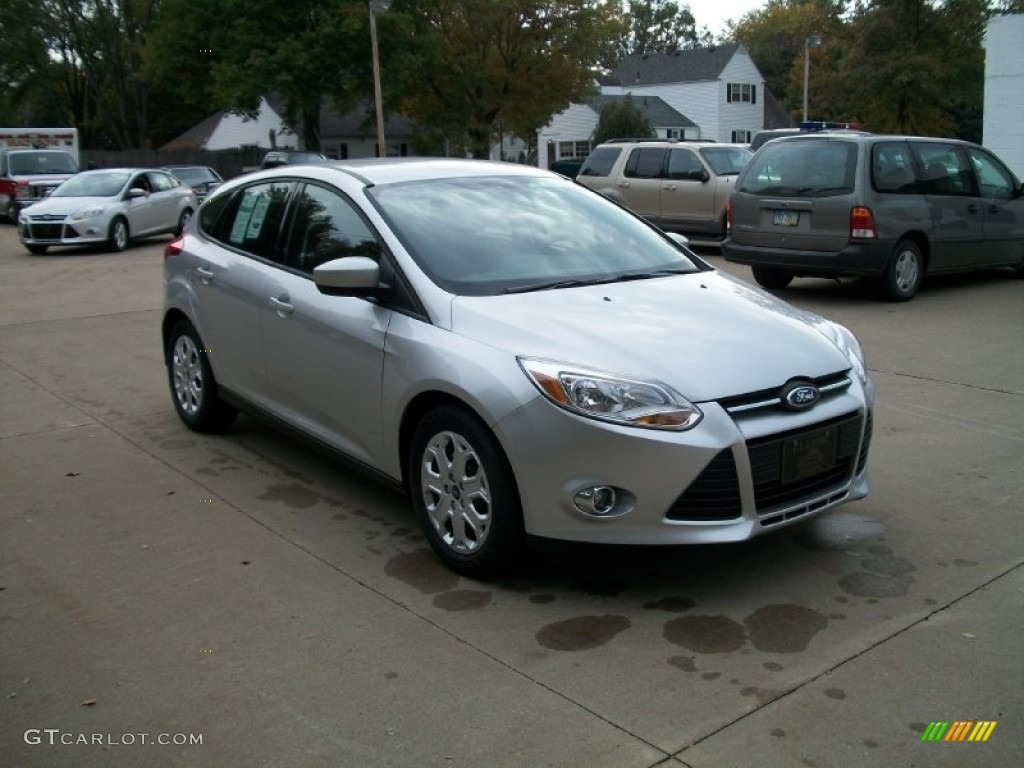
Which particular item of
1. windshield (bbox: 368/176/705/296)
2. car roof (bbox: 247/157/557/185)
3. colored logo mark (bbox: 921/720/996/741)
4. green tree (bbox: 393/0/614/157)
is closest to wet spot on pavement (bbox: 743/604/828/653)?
colored logo mark (bbox: 921/720/996/741)

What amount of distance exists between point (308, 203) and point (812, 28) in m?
43.8

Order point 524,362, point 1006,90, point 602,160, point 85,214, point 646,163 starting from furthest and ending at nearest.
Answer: point 1006,90, point 85,214, point 602,160, point 646,163, point 524,362

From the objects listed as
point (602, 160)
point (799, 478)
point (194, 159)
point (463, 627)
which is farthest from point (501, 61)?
point (463, 627)

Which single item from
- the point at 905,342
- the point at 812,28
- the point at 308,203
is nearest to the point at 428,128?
the point at 812,28

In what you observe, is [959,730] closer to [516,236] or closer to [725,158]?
[516,236]

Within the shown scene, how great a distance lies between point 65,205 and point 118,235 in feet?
3.39

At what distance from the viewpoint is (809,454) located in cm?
437

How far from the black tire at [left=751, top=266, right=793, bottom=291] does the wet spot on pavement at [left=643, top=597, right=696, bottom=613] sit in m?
8.75

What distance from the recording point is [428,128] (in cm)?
4897

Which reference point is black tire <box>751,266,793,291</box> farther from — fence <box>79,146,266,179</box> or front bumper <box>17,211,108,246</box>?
fence <box>79,146,266,179</box>

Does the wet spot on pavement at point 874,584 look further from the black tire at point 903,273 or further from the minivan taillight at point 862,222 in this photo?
the black tire at point 903,273

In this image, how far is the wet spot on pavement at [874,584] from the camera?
4402mm

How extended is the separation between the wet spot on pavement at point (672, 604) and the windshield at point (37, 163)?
26.7 meters

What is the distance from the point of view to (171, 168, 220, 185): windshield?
28.9 metres
